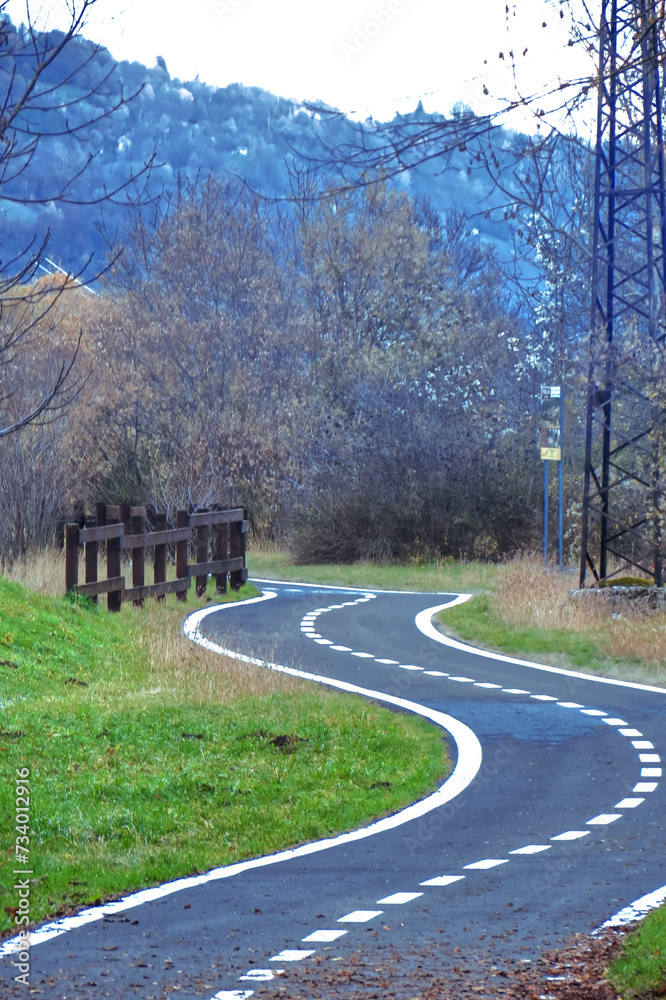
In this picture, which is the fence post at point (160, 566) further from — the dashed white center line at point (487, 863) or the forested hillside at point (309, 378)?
the dashed white center line at point (487, 863)

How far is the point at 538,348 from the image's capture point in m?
43.5

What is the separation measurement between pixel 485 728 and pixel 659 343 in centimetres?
1059

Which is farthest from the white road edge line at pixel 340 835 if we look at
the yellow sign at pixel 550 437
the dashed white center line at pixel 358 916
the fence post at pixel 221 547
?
the yellow sign at pixel 550 437

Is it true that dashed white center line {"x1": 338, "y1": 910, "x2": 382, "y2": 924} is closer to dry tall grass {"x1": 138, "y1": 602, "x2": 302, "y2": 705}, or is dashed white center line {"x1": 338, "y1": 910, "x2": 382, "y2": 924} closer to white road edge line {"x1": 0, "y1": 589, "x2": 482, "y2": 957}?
white road edge line {"x1": 0, "y1": 589, "x2": 482, "y2": 957}

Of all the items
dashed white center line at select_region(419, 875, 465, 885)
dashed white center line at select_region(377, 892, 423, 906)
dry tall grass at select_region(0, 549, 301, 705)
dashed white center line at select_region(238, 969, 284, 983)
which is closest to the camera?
dashed white center line at select_region(238, 969, 284, 983)

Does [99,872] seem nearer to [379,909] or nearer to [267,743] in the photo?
[379,909]

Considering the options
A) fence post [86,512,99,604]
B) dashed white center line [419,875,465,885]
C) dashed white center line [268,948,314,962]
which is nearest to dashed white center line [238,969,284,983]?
dashed white center line [268,948,314,962]

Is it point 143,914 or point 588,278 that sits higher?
point 588,278

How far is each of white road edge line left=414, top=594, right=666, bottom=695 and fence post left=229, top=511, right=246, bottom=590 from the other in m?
4.57

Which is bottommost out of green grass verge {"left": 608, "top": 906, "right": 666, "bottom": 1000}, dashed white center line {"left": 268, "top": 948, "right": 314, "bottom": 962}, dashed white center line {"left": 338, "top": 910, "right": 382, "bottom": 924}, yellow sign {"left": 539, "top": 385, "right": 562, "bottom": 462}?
dashed white center line {"left": 338, "top": 910, "right": 382, "bottom": 924}

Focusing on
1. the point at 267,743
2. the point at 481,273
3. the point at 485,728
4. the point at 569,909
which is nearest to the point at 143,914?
the point at 569,909

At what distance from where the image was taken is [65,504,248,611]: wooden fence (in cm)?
2144

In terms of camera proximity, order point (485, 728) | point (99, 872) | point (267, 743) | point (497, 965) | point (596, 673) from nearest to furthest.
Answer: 1. point (497, 965)
2. point (99, 872)
3. point (267, 743)
4. point (485, 728)
5. point (596, 673)

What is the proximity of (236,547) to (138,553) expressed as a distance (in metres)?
4.99
